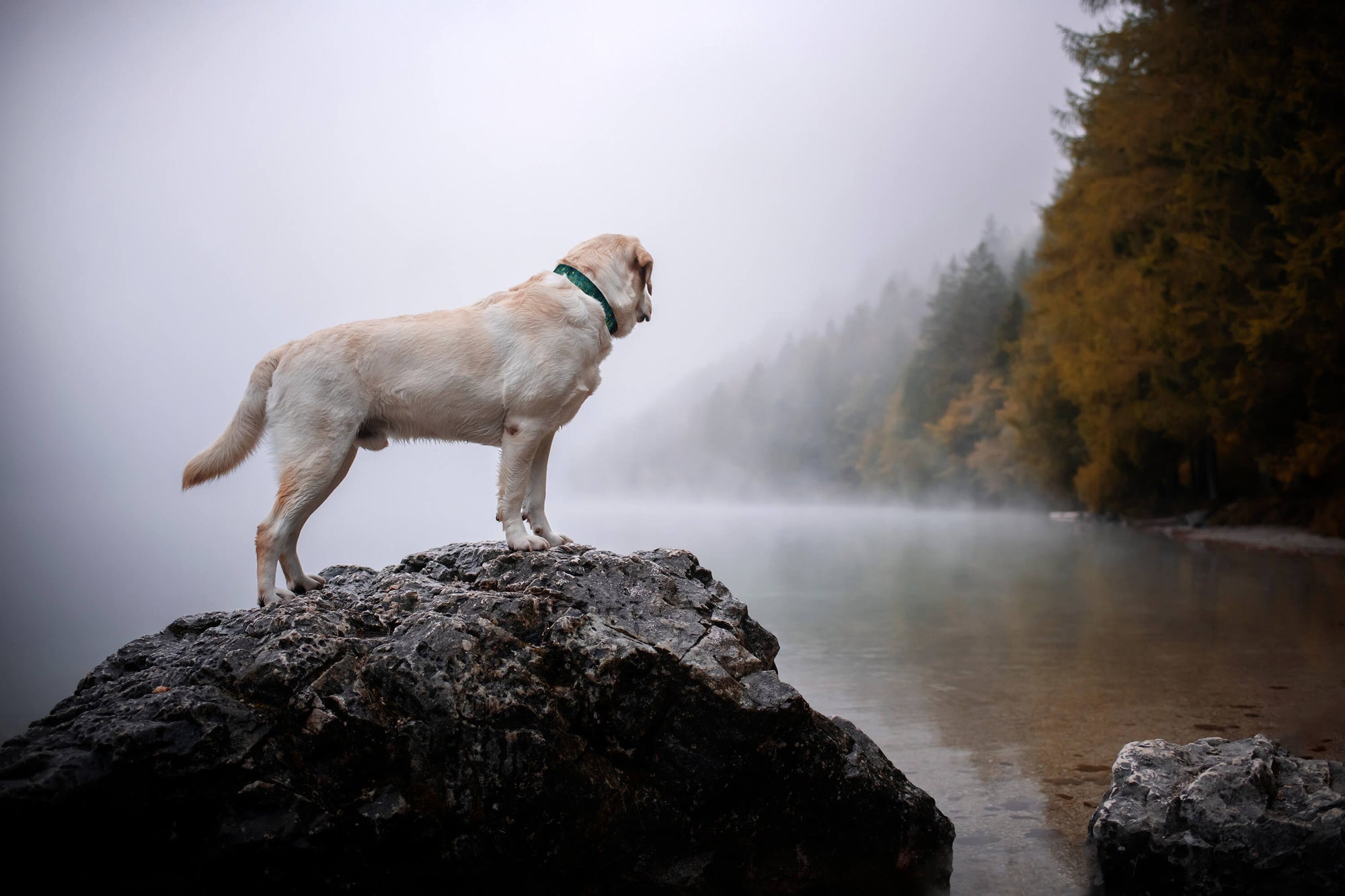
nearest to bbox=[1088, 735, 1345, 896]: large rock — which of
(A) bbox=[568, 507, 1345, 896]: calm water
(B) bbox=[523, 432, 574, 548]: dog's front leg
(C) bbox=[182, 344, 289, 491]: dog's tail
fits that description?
(A) bbox=[568, 507, 1345, 896]: calm water

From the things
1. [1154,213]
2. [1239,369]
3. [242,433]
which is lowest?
[242,433]

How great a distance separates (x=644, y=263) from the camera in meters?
4.54

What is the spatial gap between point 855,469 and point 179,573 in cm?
5352

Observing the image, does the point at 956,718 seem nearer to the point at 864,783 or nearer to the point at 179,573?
the point at 864,783

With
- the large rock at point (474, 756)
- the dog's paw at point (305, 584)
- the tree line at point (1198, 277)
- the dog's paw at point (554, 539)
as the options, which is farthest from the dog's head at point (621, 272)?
the tree line at point (1198, 277)

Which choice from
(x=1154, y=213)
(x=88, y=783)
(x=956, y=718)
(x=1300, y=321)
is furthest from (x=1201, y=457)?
(x=88, y=783)

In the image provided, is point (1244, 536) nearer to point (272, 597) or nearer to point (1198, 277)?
point (1198, 277)

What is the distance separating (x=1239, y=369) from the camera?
16.7 metres

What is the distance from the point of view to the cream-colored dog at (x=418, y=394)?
3930mm

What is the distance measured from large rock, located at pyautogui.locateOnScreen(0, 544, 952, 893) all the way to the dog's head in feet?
4.15

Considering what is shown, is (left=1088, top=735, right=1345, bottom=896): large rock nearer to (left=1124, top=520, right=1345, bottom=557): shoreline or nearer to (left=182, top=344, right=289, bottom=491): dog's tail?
(left=182, top=344, right=289, bottom=491): dog's tail

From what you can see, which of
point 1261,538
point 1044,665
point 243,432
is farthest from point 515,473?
point 1261,538

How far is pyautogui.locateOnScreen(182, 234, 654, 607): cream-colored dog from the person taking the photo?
12.9 ft

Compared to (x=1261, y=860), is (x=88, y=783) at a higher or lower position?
higher
